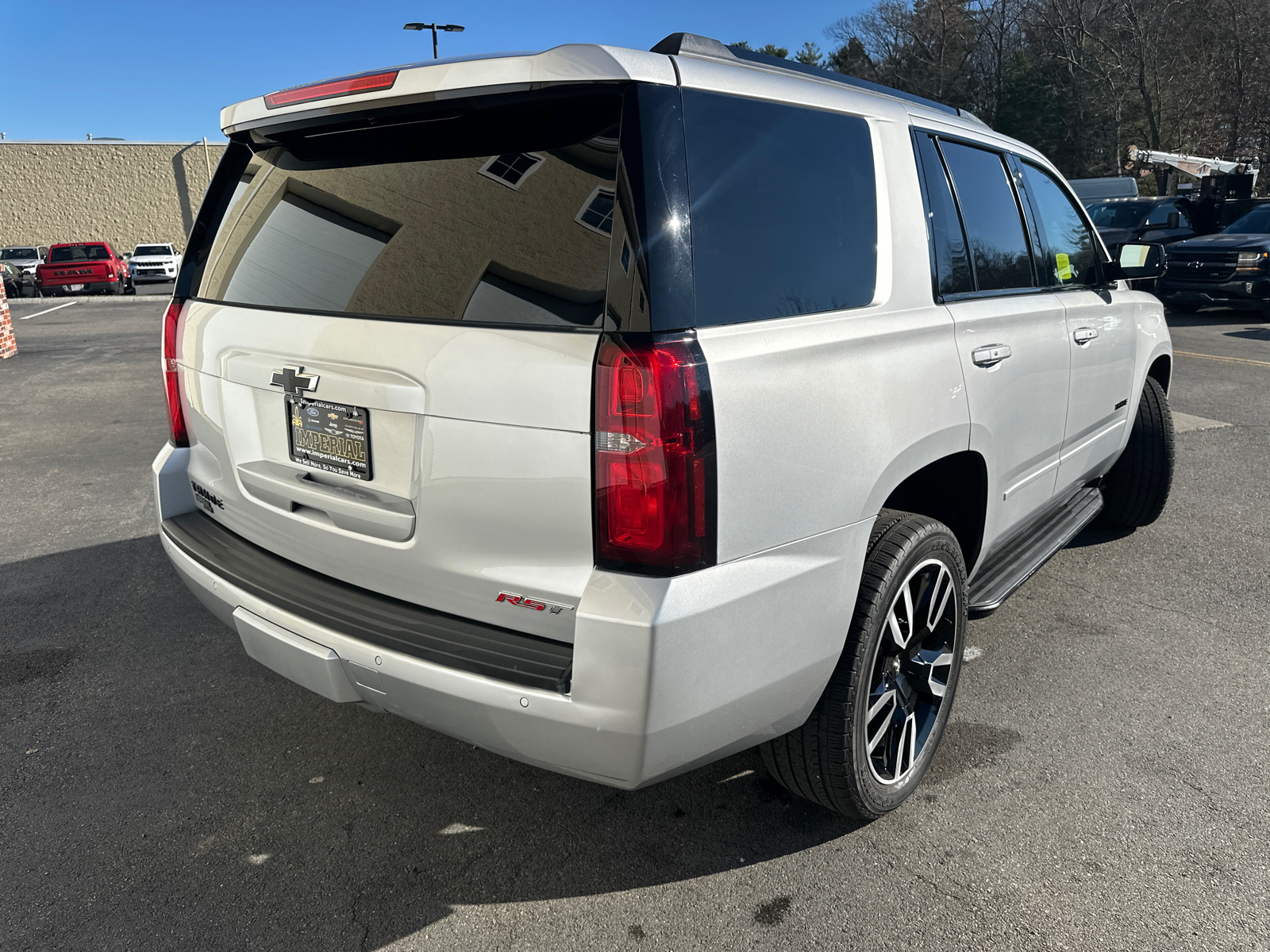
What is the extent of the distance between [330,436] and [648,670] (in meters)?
1.03

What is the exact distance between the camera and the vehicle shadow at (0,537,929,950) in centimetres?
226

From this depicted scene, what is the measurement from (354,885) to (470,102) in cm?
193

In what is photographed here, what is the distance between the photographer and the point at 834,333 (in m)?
2.19

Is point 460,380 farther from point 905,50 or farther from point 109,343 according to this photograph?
point 905,50

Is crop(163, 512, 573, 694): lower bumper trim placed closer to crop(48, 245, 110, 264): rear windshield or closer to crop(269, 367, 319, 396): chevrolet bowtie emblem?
crop(269, 367, 319, 396): chevrolet bowtie emblem

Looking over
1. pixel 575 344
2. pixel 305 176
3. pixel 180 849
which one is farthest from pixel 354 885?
pixel 305 176

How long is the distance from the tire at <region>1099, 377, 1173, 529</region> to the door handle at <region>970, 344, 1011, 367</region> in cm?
221

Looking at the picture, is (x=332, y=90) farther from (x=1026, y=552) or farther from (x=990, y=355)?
(x=1026, y=552)

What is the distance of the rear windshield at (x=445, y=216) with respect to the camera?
6.18 feet

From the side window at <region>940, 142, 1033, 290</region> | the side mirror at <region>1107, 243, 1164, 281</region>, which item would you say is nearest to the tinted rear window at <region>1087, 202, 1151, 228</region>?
the side mirror at <region>1107, 243, 1164, 281</region>

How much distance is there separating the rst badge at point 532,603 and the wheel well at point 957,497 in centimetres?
121

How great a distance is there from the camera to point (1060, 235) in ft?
12.5

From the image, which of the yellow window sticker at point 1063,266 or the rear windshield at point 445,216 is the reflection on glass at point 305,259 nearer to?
the rear windshield at point 445,216

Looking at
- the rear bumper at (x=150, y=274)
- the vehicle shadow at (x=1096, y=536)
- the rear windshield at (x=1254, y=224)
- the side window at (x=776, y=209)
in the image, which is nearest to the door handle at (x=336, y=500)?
the side window at (x=776, y=209)
